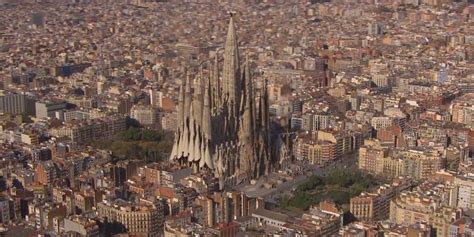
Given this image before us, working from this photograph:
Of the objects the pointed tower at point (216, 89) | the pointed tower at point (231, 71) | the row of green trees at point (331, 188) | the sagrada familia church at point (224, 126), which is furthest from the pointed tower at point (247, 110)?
the row of green trees at point (331, 188)

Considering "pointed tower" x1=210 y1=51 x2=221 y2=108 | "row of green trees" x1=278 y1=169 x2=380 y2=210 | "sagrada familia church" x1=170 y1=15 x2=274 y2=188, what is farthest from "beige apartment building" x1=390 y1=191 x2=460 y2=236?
"pointed tower" x1=210 y1=51 x2=221 y2=108

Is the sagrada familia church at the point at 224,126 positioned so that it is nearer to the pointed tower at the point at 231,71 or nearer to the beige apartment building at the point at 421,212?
the pointed tower at the point at 231,71

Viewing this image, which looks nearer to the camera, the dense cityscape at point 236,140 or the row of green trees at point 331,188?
the dense cityscape at point 236,140

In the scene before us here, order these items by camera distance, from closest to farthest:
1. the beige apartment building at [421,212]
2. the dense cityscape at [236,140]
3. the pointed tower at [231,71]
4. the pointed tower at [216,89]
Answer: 1. the beige apartment building at [421,212]
2. the dense cityscape at [236,140]
3. the pointed tower at [231,71]
4. the pointed tower at [216,89]

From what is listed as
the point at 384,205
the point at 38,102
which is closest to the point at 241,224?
the point at 384,205

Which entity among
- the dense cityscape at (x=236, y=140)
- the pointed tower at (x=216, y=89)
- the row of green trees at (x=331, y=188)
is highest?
the pointed tower at (x=216, y=89)

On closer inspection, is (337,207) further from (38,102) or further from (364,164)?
(38,102)
